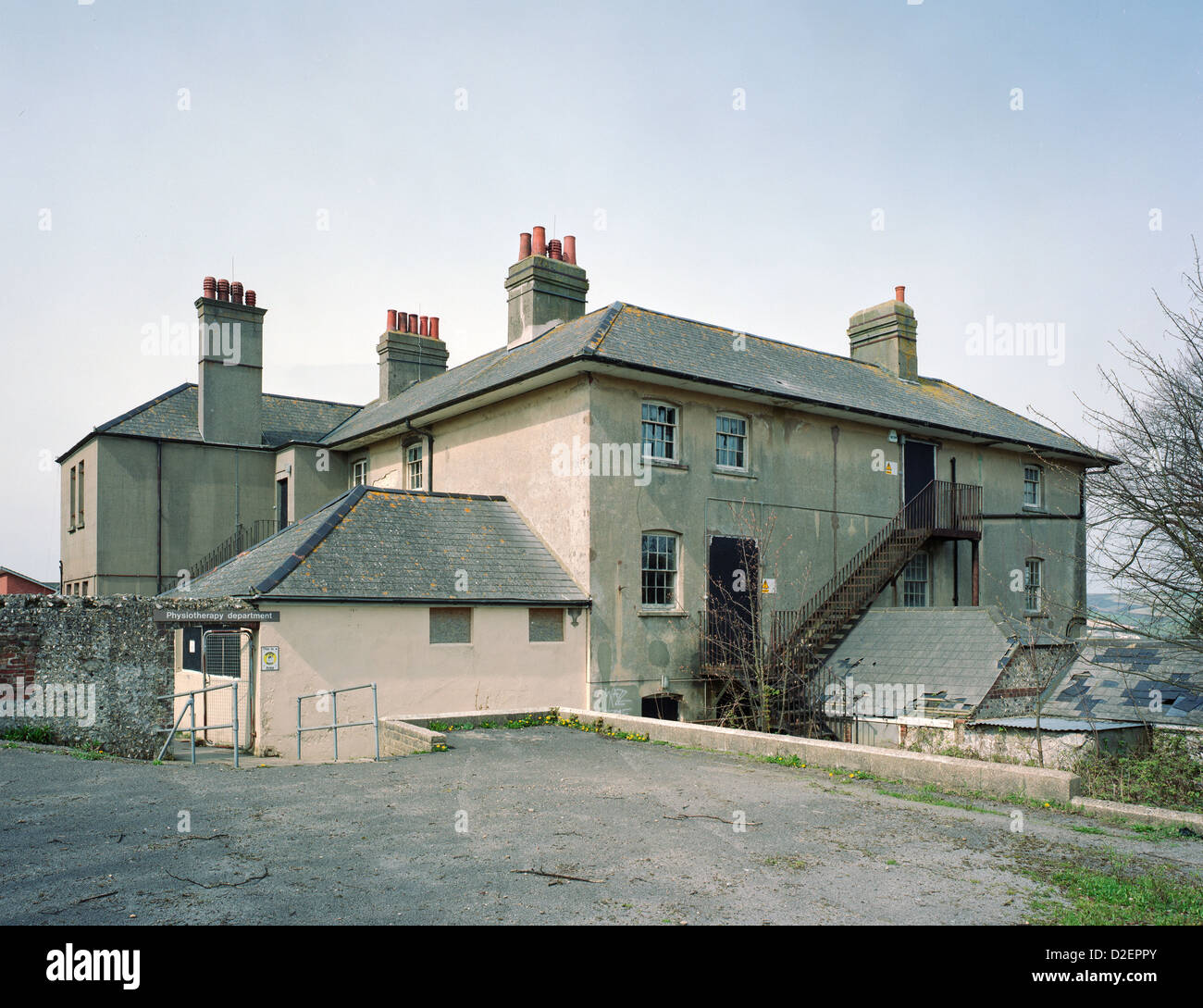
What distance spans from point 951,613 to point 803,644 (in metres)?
3.03

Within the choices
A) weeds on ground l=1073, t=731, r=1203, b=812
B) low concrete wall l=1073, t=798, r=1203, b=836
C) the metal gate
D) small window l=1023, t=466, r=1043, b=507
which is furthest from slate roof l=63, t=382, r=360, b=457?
low concrete wall l=1073, t=798, r=1203, b=836

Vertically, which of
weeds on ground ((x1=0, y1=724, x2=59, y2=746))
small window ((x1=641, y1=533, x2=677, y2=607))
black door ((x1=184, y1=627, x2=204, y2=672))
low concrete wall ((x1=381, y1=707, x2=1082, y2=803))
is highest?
small window ((x1=641, y1=533, x2=677, y2=607))

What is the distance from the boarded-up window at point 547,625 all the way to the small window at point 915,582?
9456 mm

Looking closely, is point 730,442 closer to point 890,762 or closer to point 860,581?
point 860,581

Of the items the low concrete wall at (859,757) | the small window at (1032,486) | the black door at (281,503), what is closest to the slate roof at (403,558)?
the low concrete wall at (859,757)

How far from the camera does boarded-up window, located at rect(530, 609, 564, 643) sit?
17.3m

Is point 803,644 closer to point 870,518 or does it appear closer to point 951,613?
point 951,613

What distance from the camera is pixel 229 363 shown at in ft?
83.9

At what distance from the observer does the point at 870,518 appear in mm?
22250

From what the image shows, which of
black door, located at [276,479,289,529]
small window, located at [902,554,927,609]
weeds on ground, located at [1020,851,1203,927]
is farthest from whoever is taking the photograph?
black door, located at [276,479,289,529]

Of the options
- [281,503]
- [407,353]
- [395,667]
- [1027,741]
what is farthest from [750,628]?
[407,353]

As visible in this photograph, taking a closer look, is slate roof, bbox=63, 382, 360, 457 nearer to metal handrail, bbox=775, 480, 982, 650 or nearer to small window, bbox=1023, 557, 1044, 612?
metal handrail, bbox=775, 480, 982, 650

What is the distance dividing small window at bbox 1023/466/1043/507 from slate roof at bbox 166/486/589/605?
50.4 feet
